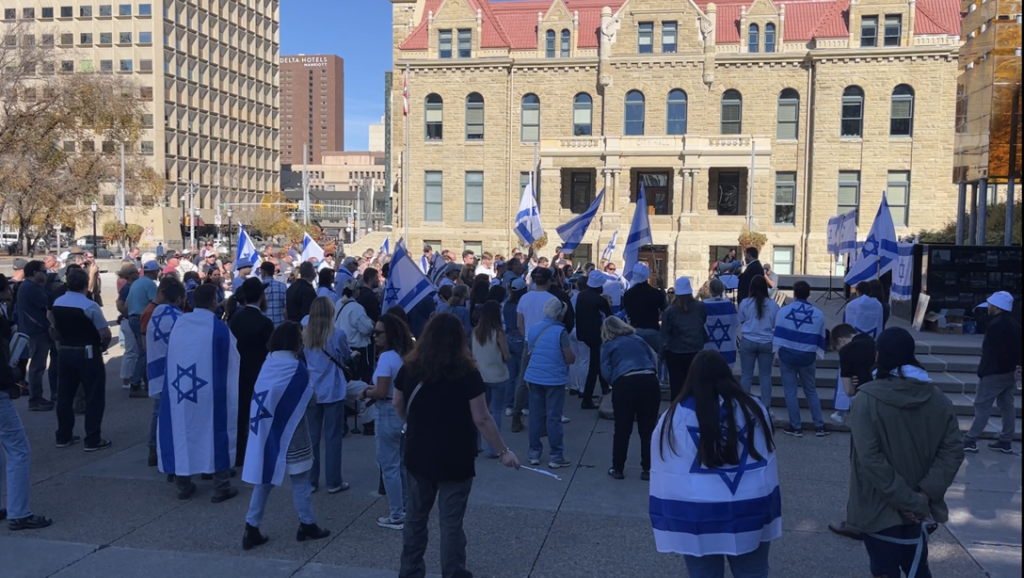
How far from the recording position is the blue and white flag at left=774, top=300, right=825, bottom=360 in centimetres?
900

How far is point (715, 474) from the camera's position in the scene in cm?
396

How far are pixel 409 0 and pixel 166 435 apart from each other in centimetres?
3860

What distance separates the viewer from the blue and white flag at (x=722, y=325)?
10023mm

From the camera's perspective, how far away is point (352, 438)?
924cm

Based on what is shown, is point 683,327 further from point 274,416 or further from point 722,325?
point 274,416

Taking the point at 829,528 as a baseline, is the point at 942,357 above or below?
above

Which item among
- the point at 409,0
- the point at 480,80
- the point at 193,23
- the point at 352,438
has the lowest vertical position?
Result: the point at 352,438

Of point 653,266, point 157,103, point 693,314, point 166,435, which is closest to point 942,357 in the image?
point 693,314

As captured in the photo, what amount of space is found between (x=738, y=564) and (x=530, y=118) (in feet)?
121

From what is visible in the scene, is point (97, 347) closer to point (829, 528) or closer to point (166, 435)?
point (166, 435)

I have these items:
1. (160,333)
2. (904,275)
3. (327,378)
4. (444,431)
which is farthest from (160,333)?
(904,275)

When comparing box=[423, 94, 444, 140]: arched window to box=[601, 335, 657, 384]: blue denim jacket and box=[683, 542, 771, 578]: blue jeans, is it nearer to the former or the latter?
box=[601, 335, 657, 384]: blue denim jacket

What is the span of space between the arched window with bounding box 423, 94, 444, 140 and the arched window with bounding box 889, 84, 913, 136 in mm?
21555

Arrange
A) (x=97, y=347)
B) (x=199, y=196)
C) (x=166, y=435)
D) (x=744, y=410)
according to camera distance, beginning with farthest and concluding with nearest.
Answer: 1. (x=199, y=196)
2. (x=97, y=347)
3. (x=166, y=435)
4. (x=744, y=410)
